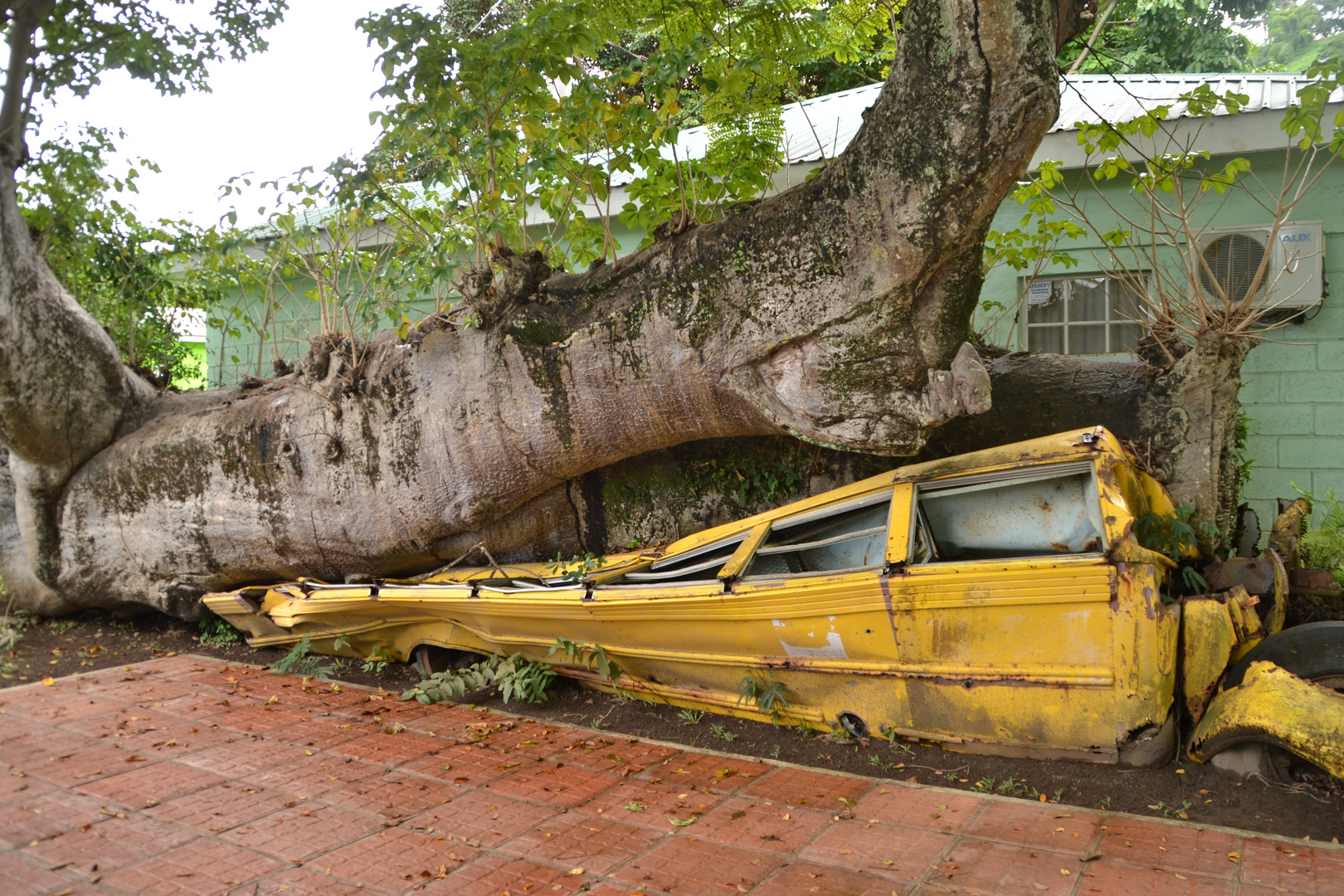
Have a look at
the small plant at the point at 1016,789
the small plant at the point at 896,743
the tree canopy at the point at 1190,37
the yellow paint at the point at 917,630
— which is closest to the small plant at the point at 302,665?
the yellow paint at the point at 917,630

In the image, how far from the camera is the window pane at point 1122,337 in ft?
25.6

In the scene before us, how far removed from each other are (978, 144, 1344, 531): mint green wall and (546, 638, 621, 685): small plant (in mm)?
5101

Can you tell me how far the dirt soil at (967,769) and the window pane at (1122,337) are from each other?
198 inches

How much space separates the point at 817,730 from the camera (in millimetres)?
4426

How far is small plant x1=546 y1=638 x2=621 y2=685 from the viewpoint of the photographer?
15.9 ft

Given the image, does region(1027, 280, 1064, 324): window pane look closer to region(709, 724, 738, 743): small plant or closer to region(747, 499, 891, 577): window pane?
region(747, 499, 891, 577): window pane

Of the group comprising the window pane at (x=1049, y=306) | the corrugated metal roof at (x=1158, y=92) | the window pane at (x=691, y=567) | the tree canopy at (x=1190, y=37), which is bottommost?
the window pane at (x=691, y=567)

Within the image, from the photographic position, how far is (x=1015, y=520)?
14.0 ft

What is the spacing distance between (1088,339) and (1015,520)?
4472 millimetres

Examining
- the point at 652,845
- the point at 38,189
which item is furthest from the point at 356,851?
the point at 38,189

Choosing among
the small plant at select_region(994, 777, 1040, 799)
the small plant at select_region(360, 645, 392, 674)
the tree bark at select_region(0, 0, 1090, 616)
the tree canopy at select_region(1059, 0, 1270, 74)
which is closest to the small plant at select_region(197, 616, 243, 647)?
the tree bark at select_region(0, 0, 1090, 616)

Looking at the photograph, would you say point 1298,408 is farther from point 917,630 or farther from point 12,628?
point 12,628

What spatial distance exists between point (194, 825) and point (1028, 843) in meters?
3.33

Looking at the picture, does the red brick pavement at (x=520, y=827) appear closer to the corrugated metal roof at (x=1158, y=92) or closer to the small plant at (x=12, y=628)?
the small plant at (x=12, y=628)
